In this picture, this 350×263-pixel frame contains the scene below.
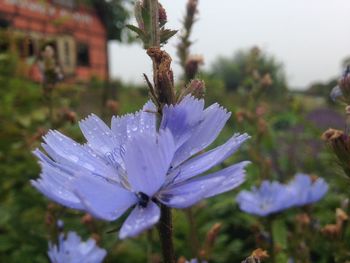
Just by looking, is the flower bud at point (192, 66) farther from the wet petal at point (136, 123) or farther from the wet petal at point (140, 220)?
the wet petal at point (140, 220)

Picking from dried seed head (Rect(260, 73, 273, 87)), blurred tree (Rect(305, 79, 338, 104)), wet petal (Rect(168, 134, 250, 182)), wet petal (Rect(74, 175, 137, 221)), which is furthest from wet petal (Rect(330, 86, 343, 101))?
blurred tree (Rect(305, 79, 338, 104))

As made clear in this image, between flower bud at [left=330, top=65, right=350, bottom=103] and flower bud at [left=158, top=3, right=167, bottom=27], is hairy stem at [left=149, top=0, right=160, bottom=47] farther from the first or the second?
flower bud at [left=330, top=65, right=350, bottom=103]

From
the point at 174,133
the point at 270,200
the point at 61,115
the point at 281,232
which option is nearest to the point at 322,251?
the point at 281,232

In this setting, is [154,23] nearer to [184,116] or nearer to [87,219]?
[184,116]

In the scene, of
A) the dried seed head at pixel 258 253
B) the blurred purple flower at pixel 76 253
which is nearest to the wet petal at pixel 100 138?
the dried seed head at pixel 258 253

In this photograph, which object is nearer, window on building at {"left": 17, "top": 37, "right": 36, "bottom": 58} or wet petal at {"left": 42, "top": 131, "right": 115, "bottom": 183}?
wet petal at {"left": 42, "top": 131, "right": 115, "bottom": 183}
